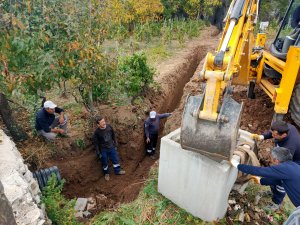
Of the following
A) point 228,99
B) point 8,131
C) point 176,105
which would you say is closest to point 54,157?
point 8,131

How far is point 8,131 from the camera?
630 cm

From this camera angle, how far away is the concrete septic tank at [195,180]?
4.27m

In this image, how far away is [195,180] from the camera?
14.9 ft

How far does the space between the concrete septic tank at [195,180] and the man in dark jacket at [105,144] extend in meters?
2.01

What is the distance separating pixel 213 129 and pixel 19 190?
275 cm

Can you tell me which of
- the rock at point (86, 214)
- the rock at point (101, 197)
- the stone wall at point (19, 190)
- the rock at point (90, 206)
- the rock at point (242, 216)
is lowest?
the rock at point (101, 197)

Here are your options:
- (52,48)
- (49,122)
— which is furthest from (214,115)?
(49,122)

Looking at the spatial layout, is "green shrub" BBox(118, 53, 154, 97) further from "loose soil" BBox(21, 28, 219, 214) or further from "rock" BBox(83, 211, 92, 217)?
"rock" BBox(83, 211, 92, 217)

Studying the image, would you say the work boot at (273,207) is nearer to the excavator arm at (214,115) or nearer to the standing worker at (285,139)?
the standing worker at (285,139)

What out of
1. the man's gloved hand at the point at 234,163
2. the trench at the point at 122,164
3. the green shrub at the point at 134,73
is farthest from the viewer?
the green shrub at the point at 134,73

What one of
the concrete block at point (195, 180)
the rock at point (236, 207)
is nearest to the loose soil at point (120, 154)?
the concrete block at point (195, 180)

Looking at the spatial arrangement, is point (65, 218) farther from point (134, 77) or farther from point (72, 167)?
point (134, 77)

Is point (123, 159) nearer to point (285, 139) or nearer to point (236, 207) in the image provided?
point (236, 207)

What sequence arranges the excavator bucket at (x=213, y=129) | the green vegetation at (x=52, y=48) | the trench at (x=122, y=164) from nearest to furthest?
the excavator bucket at (x=213, y=129) → the green vegetation at (x=52, y=48) → the trench at (x=122, y=164)
